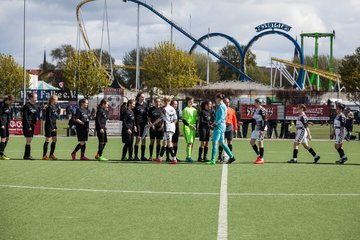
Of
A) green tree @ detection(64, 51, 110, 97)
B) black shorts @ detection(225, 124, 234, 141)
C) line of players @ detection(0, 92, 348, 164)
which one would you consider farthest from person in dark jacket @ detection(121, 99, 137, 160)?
green tree @ detection(64, 51, 110, 97)

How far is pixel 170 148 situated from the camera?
69.1 ft

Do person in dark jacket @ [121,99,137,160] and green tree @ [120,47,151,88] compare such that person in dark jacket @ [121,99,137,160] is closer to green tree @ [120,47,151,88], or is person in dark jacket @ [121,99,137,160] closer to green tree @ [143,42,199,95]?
green tree @ [143,42,199,95]

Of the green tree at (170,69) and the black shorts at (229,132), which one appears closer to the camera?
the black shorts at (229,132)

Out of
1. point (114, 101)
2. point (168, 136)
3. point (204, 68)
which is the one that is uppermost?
point (204, 68)

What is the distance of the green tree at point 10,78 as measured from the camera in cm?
8738

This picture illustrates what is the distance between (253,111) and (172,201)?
1146 inches

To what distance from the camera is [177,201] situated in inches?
477

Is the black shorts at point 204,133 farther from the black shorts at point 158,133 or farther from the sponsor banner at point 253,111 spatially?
the sponsor banner at point 253,111

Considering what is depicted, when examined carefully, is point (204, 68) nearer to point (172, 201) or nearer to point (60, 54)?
point (60, 54)

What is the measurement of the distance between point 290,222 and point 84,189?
5.09 m

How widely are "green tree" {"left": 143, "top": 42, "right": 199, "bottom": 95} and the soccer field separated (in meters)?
68.4

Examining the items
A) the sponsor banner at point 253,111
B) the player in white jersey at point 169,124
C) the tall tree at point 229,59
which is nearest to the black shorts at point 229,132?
the player in white jersey at point 169,124

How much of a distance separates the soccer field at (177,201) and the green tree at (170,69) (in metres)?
68.4

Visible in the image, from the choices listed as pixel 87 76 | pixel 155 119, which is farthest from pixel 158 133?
pixel 87 76
